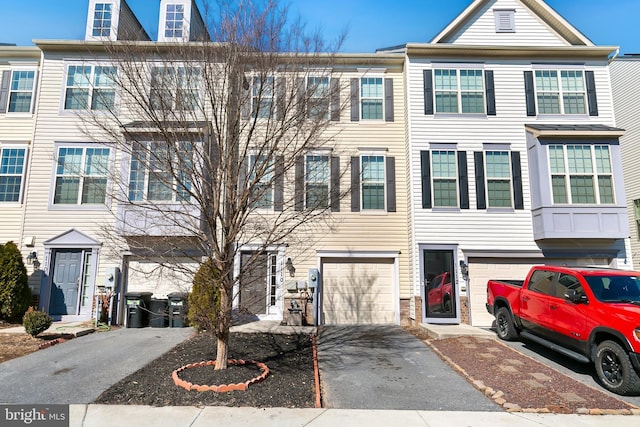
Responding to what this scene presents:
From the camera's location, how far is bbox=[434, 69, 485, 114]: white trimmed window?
1166cm

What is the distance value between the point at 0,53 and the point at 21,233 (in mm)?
6244

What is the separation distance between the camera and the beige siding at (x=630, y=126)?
50.3ft

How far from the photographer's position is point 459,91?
38.4 ft

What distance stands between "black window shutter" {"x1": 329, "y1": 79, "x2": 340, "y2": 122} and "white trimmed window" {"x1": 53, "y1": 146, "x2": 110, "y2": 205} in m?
8.23

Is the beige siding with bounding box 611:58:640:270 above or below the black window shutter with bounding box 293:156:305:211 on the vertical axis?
above

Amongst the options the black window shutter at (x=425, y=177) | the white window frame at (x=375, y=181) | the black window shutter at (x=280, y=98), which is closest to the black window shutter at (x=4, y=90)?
the black window shutter at (x=280, y=98)

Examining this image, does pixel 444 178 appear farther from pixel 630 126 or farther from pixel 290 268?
pixel 630 126

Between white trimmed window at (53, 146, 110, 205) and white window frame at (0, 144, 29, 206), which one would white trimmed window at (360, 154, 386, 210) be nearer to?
white trimmed window at (53, 146, 110, 205)

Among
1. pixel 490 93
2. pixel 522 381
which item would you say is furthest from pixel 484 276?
pixel 490 93

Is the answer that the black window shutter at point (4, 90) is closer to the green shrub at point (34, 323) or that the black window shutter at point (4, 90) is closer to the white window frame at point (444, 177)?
the green shrub at point (34, 323)

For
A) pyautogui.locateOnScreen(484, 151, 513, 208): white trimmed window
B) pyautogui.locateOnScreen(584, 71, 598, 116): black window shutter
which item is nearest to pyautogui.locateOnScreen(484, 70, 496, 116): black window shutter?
pyautogui.locateOnScreen(484, 151, 513, 208): white trimmed window

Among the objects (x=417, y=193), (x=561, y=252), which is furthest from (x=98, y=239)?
(x=561, y=252)

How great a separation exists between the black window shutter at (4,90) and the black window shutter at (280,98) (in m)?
11.5

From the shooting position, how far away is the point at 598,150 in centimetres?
1096
